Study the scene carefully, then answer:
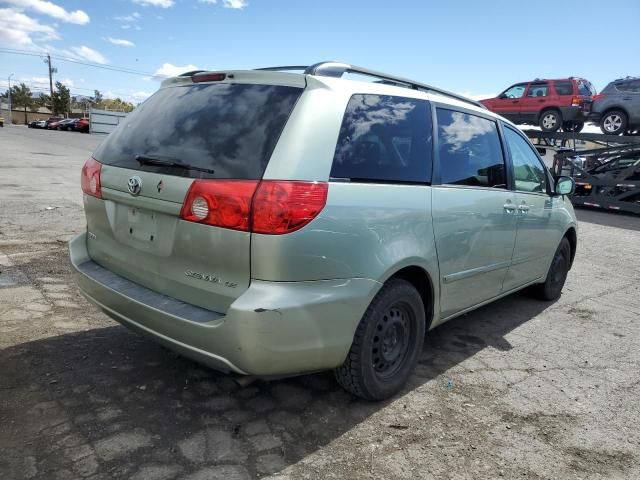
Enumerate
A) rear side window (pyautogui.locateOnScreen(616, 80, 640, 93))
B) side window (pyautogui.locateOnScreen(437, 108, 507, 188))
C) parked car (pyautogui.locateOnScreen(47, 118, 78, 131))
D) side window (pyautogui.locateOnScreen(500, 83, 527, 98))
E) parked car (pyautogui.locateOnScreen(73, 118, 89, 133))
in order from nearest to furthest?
side window (pyautogui.locateOnScreen(437, 108, 507, 188)) < rear side window (pyautogui.locateOnScreen(616, 80, 640, 93)) < side window (pyautogui.locateOnScreen(500, 83, 527, 98)) < parked car (pyautogui.locateOnScreen(73, 118, 89, 133)) < parked car (pyautogui.locateOnScreen(47, 118, 78, 131))

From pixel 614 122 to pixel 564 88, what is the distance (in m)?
1.74

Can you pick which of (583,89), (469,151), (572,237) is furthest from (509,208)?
(583,89)

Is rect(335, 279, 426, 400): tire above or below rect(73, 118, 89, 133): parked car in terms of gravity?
below

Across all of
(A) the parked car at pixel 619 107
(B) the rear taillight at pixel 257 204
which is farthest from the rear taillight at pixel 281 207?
(A) the parked car at pixel 619 107

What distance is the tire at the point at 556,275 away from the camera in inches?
202

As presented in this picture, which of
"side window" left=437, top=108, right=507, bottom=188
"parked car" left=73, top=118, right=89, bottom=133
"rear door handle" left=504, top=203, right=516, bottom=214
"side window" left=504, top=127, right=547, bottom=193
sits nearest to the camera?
"side window" left=437, top=108, right=507, bottom=188

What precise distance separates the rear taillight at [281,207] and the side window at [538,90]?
14.8 metres

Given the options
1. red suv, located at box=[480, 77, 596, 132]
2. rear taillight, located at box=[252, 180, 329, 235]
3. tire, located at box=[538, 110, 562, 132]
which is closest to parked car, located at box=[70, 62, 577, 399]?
rear taillight, located at box=[252, 180, 329, 235]

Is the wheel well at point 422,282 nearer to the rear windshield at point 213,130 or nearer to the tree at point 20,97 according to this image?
the rear windshield at point 213,130

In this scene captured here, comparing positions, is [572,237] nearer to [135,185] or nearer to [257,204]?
[257,204]

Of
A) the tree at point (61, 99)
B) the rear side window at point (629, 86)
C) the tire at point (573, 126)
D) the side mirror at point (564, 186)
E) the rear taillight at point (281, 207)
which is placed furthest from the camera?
the tree at point (61, 99)

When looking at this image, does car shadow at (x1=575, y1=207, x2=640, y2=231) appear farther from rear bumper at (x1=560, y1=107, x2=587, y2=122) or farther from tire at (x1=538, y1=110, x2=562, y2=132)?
rear bumper at (x1=560, y1=107, x2=587, y2=122)

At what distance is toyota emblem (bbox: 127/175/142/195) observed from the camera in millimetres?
2607

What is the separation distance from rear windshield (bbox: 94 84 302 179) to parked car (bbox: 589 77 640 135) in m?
14.0
